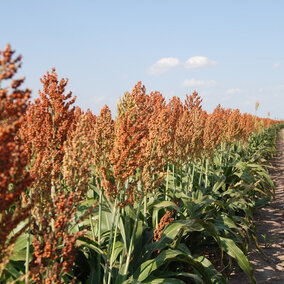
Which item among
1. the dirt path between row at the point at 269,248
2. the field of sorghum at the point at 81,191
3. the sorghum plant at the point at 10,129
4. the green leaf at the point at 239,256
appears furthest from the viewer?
the dirt path between row at the point at 269,248

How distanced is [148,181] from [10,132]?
1.50m

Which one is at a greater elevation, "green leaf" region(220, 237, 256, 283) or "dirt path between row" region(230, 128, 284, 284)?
"green leaf" region(220, 237, 256, 283)

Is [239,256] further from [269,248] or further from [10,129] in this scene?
[10,129]

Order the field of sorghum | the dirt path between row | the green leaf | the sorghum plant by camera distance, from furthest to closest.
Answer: the dirt path between row
the green leaf
the field of sorghum
the sorghum plant

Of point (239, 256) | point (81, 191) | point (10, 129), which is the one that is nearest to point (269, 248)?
point (239, 256)

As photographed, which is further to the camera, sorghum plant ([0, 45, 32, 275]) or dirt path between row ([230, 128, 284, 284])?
dirt path between row ([230, 128, 284, 284])

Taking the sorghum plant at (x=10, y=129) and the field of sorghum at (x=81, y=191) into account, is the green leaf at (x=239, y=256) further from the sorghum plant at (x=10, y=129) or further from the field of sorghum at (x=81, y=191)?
the sorghum plant at (x=10, y=129)

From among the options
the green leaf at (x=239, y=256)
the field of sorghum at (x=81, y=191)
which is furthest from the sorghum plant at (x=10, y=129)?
the green leaf at (x=239, y=256)

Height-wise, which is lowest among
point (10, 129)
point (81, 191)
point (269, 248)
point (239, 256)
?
point (269, 248)

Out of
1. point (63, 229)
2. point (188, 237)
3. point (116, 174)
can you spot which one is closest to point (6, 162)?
point (63, 229)

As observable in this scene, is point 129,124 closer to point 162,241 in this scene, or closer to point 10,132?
point 10,132

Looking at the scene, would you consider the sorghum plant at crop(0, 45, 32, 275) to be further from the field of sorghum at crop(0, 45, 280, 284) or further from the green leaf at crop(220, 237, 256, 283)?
the green leaf at crop(220, 237, 256, 283)

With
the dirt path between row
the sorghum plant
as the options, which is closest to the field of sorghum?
the sorghum plant

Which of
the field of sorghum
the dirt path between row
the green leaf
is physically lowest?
the dirt path between row
